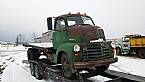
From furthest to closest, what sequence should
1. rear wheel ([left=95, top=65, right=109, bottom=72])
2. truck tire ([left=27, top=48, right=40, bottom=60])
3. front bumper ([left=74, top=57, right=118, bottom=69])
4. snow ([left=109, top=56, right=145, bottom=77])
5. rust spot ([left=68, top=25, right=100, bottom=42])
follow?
truck tire ([left=27, top=48, right=40, bottom=60]) < snow ([left=109, top=56, right=145, bottom=77]) < rear wheel ([left=95, top=65, right=109, bottom=72]) < rust spot ([left=68, top=25, right=100, bottom=42]) < front bumper ([left=74, top=57, right=118, bottom=69])

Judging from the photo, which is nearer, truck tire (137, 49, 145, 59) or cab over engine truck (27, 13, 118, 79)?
cab over engine truck (27, 13, 118, 79)

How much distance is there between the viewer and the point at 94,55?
873 centimetres

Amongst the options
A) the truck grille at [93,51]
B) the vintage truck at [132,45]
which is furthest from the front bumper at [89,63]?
the vintage truck at [132,45]

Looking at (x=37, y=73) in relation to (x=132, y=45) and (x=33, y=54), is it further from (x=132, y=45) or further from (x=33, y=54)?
(x=132, y=45)

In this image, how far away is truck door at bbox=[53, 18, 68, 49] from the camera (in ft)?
32.3

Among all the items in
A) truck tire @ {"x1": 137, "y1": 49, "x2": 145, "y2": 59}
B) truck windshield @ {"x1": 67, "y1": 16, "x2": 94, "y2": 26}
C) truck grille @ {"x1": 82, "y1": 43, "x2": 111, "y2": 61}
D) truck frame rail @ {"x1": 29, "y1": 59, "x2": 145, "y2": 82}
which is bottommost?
truck tire @ {"x1": 137, "y1": 49, "x2": 145, "y2": 59}

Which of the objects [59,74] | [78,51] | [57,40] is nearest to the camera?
[78,51]

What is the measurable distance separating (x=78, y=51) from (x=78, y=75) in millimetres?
910

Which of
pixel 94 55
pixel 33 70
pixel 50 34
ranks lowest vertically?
pixel 33 70

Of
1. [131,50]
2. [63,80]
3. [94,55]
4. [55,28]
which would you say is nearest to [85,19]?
[55,28]

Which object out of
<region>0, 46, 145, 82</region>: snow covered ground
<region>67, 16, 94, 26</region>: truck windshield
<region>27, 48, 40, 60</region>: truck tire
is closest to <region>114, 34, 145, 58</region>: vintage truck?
<region>0, 46, 145, 82</region>: snow covered ground

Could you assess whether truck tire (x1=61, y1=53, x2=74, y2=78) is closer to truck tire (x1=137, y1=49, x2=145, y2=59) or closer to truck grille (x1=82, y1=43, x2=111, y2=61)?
truck grille (x1=82, y1=43, x2=111, y2=61)

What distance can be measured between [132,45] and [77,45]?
61.1 ft

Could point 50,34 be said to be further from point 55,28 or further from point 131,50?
point 131,50
